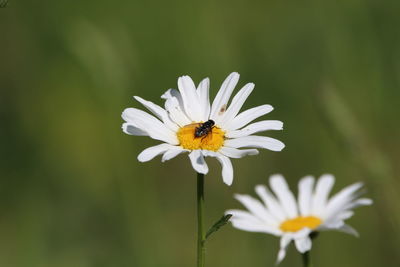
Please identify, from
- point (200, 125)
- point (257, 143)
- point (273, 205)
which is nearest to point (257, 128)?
point (257, 143)

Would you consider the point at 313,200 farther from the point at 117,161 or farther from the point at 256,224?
the point at 117,161

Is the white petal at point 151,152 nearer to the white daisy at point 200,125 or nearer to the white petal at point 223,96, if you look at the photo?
the white daisy at point 200,125

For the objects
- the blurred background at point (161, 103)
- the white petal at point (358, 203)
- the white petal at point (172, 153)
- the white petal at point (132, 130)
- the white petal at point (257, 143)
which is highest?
the blurred background at point (161, 103)

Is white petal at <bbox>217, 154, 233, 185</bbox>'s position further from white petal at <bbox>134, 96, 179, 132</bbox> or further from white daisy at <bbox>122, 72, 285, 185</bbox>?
white petal at <bbox>134, 96, 179, 132</bbox>

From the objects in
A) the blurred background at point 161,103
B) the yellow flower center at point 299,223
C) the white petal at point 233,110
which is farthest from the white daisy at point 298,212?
the blurred background at point 161,103

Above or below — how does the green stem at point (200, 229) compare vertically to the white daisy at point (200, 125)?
below
